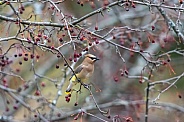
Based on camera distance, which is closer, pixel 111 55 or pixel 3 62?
pixel 3 62

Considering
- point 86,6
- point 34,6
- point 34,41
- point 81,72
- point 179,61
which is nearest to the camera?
point 34,41

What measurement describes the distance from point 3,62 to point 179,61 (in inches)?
210

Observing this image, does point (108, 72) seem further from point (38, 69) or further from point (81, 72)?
point (81, 72)

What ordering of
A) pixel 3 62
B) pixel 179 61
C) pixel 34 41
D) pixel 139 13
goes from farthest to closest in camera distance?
1. pixel 179 61
2. pixel 139 13
3. pixel 3 62
4. pixel 34 41

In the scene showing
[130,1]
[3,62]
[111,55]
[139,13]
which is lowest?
[3,62]

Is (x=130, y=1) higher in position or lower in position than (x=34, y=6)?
lower

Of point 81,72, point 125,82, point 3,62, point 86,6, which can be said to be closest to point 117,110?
point 125,82

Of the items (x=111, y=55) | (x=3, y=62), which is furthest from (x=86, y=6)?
(x=3, y=62)

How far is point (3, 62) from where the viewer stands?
4652mm

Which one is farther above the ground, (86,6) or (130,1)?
(86,6)

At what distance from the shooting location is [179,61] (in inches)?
369

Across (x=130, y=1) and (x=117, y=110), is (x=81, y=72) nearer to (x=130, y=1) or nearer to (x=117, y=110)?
(x=130, y=1)

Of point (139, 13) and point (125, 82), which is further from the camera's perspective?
point (125, 82)

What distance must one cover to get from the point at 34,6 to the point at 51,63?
187 centimetres
